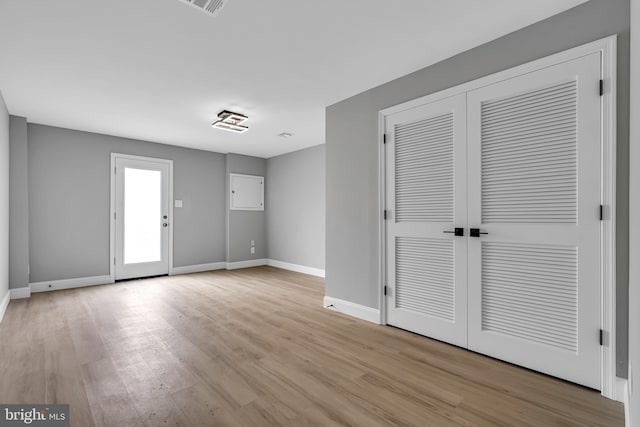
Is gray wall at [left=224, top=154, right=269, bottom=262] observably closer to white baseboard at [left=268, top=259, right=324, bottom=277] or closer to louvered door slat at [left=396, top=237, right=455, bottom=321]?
white baseboard at [left=268, top=259, right=324, bottom=277]

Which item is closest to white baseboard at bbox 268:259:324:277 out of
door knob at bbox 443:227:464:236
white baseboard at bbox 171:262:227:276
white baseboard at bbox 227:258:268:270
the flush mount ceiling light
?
white baseboard at bbox 227:258:268:270

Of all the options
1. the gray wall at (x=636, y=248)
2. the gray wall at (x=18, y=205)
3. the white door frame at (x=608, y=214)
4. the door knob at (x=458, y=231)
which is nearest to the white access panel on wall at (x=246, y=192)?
the gray wall at (x=18, y=205)

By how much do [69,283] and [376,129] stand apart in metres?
5.27

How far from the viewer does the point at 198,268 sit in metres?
6.09

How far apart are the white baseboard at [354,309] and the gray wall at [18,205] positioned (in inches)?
169

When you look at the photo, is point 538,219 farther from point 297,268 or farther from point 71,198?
point 71,198

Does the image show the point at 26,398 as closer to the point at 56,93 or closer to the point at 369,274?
the point at 369,274

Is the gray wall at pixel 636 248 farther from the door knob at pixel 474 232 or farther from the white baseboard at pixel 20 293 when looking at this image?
the white baseboard at pixel 20 293

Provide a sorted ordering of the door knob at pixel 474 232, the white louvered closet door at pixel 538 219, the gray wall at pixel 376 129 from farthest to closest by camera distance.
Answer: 1. the door knob at pixel 474 232
2. the white louvered closet door at pixel 538 219
3. the gray wall at pixel 376 129

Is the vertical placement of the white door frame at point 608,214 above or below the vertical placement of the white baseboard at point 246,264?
above

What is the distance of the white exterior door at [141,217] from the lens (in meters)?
5.12

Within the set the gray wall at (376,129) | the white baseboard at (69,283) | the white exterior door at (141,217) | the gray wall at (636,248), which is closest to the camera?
the gray wall at (636,248)

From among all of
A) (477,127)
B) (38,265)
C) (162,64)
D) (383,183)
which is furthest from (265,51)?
(38,265)

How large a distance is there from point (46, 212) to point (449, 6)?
5843 mm
